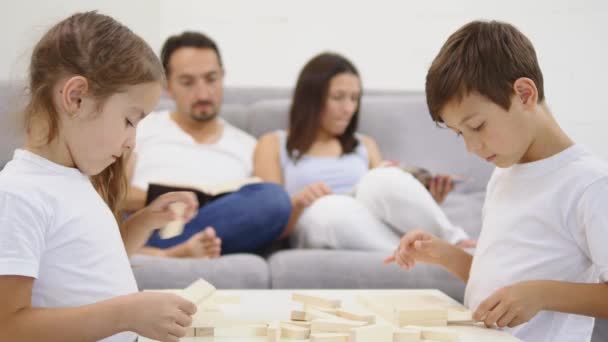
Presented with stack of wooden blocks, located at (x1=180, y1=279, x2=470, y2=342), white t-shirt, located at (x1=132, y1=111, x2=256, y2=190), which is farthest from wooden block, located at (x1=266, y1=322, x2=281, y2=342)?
white t-shirt, located at (x1=132, y1=111, x2=256, y2=190)

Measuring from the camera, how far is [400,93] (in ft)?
9.29

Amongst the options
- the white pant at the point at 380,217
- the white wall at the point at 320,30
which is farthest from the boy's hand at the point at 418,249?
the white wall at the point at 320,30

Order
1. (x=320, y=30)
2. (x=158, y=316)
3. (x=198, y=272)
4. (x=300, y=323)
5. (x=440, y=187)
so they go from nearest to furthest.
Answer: (x=158, y=316) → (x=300, y=323) → (x=198, y=272) → (x=440, y=187) → (x=320, y=30)

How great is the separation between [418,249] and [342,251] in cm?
66

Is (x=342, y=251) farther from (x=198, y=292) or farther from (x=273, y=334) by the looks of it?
(x=273, y=334)

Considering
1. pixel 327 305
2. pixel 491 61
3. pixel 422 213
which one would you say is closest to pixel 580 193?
pixel 491 61

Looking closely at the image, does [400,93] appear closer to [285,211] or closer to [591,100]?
[591,100]

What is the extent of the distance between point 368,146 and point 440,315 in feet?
4.94

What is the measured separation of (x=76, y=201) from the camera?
3.30 feet

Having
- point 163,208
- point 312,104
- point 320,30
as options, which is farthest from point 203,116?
point 163,208

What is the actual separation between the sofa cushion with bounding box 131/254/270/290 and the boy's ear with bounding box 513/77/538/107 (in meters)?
0.89

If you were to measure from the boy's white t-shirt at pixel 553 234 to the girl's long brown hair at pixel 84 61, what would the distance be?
59 centimetres

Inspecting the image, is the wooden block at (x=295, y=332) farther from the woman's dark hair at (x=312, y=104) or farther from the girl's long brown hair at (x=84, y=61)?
the woman's dark hair at (x=312, y=104)

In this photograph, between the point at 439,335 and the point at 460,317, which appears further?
the point at 460,317
